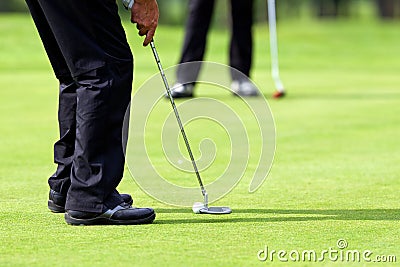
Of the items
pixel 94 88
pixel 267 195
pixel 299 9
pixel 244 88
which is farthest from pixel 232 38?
pixel 299 9

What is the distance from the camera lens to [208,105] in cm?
623

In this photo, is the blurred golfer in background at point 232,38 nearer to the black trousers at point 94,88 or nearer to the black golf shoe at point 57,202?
the black golf shoe at point 57,202

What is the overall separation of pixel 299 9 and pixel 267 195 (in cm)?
3628

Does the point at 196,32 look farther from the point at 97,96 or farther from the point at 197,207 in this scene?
the point at 97,96

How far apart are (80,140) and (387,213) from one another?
1.21 meters

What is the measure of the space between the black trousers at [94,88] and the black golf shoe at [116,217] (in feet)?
0.09

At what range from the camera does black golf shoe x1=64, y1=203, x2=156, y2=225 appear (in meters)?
3.85

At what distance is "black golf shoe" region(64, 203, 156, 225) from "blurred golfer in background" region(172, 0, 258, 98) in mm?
5026

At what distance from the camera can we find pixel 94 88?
387cm

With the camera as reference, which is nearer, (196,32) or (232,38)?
(196,32)

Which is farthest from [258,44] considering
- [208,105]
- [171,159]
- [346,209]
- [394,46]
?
[346,209]

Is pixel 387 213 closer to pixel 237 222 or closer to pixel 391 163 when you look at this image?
pixel 237 222

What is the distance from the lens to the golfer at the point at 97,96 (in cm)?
385

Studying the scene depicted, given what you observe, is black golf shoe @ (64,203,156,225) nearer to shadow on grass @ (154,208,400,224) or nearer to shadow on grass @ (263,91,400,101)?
shadow on grass @ (154,208,400,224)
